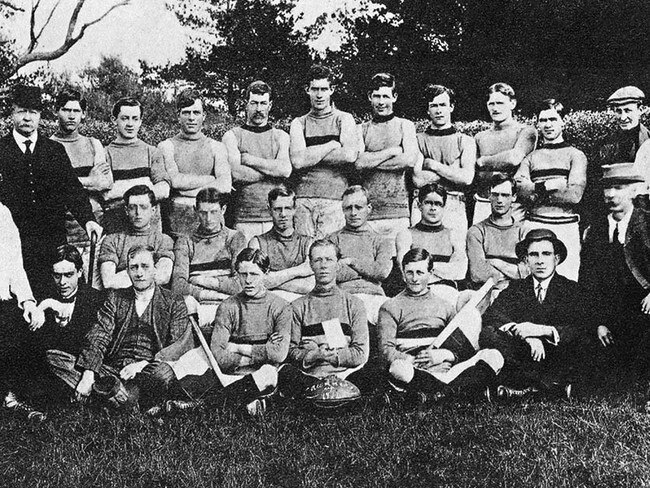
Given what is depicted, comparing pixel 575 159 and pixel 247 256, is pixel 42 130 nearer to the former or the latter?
pixel 247 256

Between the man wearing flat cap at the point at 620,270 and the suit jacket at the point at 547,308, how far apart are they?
0.43 ft

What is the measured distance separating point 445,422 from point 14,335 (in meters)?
3.25

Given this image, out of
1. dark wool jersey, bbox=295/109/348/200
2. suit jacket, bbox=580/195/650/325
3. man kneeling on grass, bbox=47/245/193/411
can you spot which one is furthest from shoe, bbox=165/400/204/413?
suit jacket, bbox=580/195/650/325

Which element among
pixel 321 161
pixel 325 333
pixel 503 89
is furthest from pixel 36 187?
pixel 503 89

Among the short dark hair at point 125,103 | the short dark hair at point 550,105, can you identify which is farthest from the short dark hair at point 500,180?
the short dark hair at point 125,103

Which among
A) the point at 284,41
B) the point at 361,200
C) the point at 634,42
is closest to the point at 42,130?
the point at 284,41

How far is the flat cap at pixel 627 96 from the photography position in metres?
6.16

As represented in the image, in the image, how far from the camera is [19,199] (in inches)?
232

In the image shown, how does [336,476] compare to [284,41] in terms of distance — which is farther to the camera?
[284,41]

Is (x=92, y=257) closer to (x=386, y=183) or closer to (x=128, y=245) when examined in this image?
(x=128, y=245)

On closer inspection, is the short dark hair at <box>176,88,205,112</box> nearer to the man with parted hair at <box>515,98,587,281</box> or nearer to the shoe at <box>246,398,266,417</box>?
the shoe at <box>246,398,266,417</box>

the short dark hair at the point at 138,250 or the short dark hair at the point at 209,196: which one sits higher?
the short dark hair at the point at 209,196

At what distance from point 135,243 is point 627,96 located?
3879mm

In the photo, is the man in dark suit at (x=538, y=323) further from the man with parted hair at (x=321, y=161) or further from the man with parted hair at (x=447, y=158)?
the man with parted hair at (x=321, y=161)
